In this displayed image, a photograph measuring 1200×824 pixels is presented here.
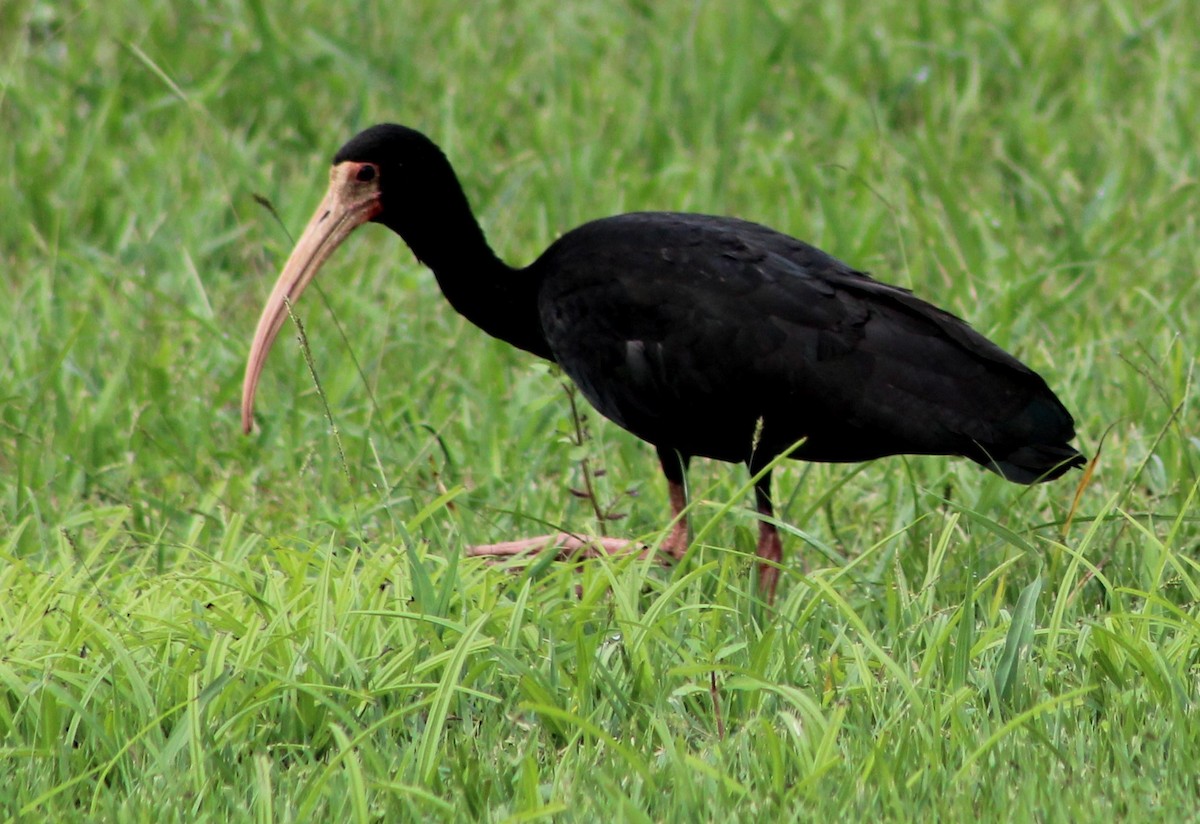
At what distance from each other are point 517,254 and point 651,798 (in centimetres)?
415

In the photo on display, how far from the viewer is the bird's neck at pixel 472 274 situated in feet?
17.6

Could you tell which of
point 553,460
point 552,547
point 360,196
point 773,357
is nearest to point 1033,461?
point 773,357

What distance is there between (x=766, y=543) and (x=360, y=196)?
1.56 metres

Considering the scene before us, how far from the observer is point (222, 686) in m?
3.71

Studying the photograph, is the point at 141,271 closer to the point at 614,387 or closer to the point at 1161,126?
the point at 614,387

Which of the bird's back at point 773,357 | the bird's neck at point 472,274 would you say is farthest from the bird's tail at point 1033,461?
the bird's neck at point 472,274

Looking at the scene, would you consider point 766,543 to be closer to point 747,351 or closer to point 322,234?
point 747,351

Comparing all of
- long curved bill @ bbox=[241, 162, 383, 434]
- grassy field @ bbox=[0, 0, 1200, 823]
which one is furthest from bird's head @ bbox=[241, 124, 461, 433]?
grassy field @ bbox=[0, 0, 1200, 823]

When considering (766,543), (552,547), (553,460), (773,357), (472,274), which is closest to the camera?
(552,547)

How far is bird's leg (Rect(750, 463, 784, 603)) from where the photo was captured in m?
4.89

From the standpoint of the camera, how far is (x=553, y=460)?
5.79 metres

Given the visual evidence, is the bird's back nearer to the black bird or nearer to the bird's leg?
the black bird

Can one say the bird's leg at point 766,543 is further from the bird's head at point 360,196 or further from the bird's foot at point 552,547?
the bird's head at point 360,196

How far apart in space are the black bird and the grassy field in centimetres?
22
